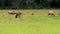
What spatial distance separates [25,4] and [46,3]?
14.5 ft

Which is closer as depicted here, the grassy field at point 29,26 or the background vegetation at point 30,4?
the grassy field at point 29,26

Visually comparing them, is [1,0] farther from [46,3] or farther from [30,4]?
[46,3]

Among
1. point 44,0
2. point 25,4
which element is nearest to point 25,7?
point 25,4

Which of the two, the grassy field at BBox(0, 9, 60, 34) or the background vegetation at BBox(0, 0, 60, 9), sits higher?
the grassy field at BBox(0, 9, 60, 34)

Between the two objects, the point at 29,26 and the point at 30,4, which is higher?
the point at 29,26

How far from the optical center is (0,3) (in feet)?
161

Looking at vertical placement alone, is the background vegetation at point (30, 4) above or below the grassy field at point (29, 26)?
below

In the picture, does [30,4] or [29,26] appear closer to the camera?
[29,26]

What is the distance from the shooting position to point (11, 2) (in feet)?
162

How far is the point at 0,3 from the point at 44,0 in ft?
30.4

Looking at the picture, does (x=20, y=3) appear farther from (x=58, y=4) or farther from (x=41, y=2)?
(x=58, y=4)

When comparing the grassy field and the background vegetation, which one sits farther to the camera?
the background vegetation

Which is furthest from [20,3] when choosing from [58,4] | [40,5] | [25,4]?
[58,4]

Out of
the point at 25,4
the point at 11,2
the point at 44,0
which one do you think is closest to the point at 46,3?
the point at 44,0
